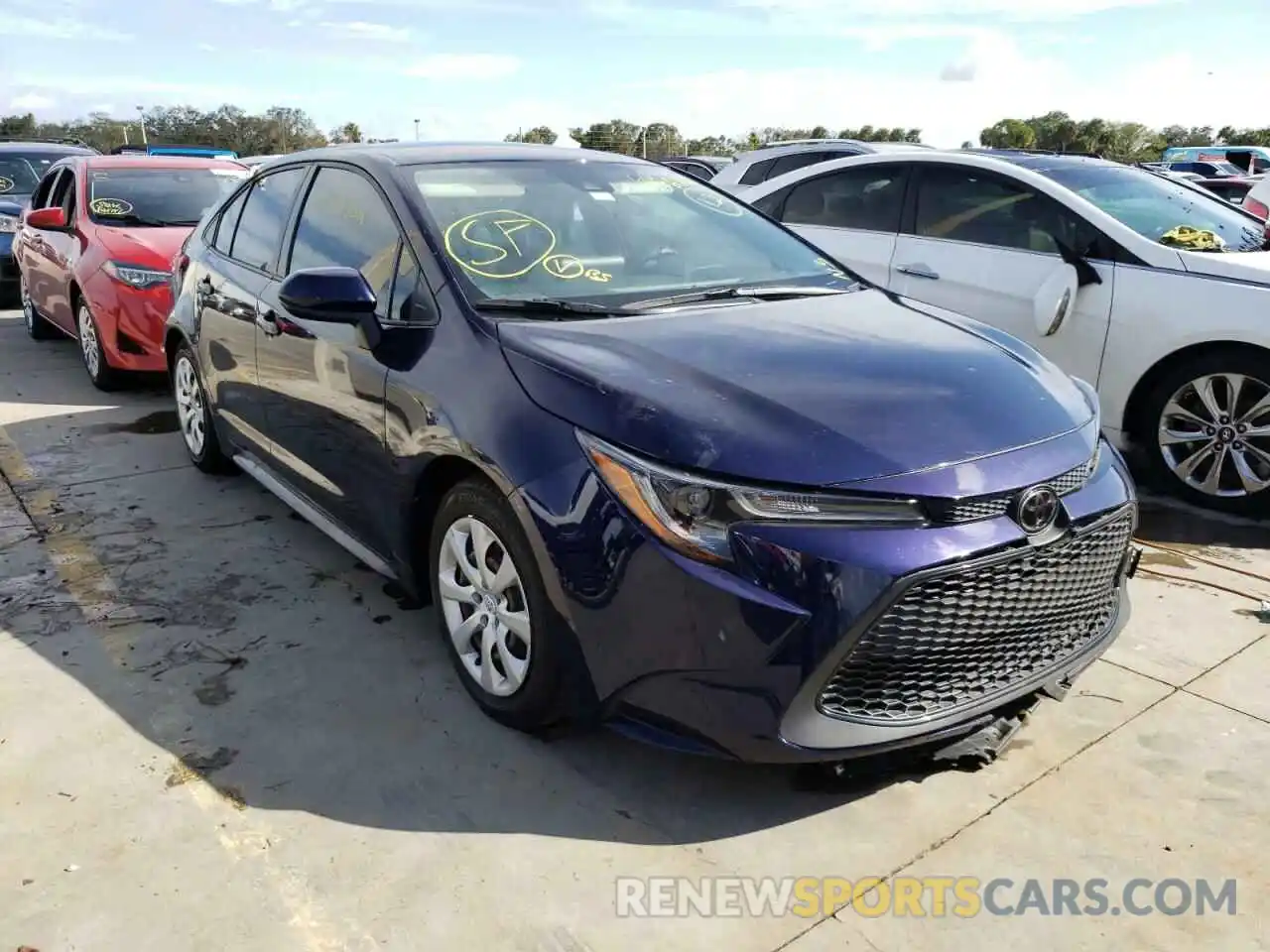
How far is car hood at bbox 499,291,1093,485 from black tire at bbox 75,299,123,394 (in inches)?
197

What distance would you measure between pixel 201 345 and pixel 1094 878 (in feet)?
13.6

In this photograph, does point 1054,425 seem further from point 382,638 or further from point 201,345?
point 201,345

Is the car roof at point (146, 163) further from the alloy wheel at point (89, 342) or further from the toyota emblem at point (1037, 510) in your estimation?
the toyota emblem at point (1037, 510)

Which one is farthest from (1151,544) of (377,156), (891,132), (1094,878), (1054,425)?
(891,132)

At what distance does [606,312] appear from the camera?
3053 mm

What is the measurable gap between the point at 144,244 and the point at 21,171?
6192 mm

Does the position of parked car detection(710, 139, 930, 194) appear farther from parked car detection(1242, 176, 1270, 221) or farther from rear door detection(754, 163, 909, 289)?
parked car detection(1242, 176, 1270, 221)

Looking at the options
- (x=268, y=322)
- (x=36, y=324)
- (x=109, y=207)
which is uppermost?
(x=109, y=207)

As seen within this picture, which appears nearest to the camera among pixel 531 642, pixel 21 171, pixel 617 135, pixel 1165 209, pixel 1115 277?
pixel 531 642

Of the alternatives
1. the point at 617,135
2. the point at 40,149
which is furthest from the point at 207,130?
the point at 40,149

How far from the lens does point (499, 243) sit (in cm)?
325

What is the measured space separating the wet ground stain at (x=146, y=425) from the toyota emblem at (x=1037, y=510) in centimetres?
506

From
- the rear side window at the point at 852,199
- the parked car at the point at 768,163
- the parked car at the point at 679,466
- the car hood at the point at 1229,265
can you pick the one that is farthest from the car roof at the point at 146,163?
the car hood at the point at 1229,265

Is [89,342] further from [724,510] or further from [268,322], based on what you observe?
[724,510]
